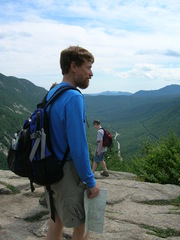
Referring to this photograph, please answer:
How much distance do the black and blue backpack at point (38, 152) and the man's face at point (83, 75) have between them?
0.21 m

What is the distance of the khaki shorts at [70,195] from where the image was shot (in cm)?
291

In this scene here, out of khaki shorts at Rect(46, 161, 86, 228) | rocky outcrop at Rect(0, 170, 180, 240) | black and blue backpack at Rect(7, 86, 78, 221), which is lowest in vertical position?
rocky outcrop at Rect(0, 170, 180, 240)

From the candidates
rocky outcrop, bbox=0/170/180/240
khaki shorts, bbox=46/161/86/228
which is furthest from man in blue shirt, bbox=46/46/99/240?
rocky outcrop, bbox=0/170/180/240

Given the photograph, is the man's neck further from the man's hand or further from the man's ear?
the man's hand

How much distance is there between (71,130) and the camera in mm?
2732

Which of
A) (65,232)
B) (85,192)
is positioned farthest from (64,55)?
(65,232)

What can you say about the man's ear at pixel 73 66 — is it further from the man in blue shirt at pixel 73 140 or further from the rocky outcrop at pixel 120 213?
the rocky outcrop at pixel 120 213

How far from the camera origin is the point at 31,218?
18.4 ft

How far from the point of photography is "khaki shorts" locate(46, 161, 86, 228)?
2.91m

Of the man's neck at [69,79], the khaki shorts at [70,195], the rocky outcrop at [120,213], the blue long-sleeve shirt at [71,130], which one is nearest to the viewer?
the blue long-sleeve shirt at [71,130]

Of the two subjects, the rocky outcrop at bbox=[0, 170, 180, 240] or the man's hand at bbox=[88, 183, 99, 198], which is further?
the rocky outcrop at bbox=[0, 170, 180, 240]

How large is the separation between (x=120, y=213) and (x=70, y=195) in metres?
3.16

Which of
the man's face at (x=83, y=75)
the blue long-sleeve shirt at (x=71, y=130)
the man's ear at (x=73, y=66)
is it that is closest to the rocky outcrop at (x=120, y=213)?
the blue long-sleeve shirt at (x=71, y=130)

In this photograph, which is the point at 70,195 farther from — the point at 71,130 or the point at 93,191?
the point at 71,130
